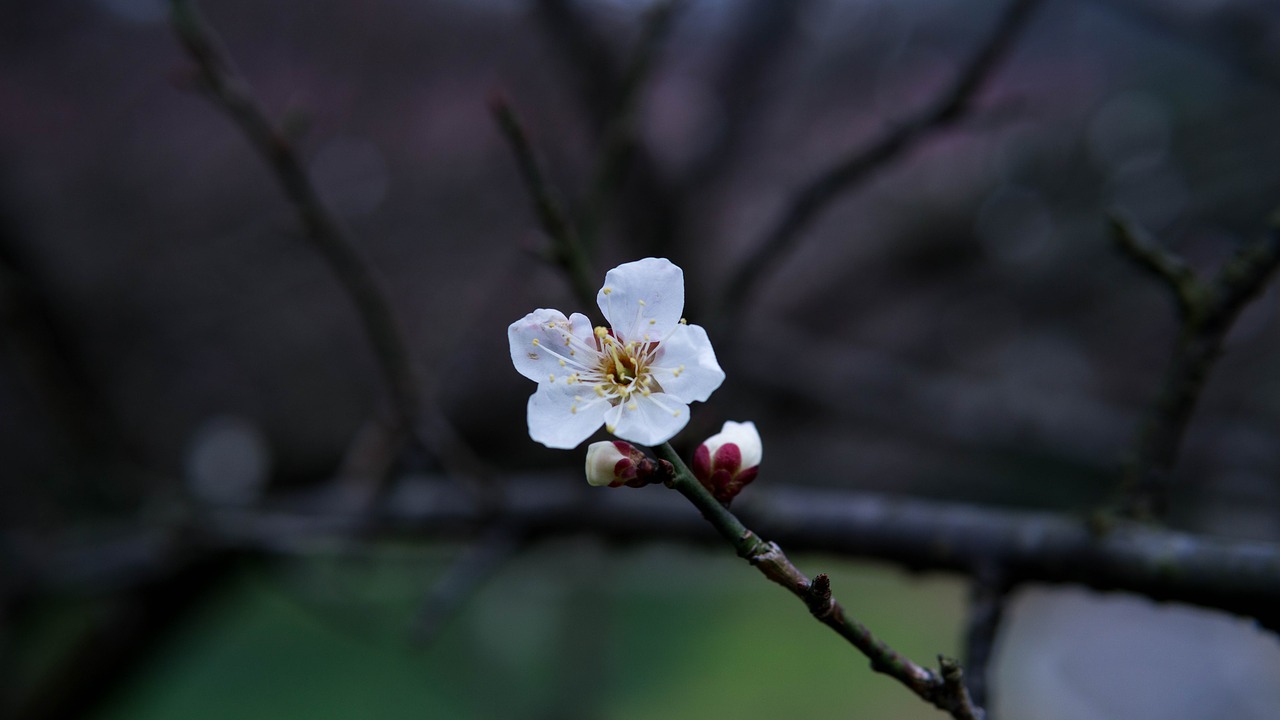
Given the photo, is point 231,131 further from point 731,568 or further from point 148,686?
point 731,568

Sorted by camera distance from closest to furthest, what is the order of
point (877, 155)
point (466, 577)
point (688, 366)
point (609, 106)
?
point (688, 366) < point (877, 155) < point (466, 577) < point (609, 106)

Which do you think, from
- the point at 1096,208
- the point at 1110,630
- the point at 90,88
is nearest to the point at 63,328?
the point at 90,88

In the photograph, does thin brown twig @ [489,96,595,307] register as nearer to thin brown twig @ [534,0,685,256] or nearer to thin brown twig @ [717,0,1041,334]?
thin brown twig @ [717,0,1041,334]

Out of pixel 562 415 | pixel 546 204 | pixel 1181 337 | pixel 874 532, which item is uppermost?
pixel 546 204

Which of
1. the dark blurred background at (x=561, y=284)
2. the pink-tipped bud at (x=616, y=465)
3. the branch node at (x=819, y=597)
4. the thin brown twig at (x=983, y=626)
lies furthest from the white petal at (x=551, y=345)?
the dark blurred background at (x=561, y=284)

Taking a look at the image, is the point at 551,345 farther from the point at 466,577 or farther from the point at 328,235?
the point at 466,577

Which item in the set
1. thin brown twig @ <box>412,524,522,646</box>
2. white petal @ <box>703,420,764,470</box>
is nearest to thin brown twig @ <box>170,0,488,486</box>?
thin brown twig @ <box>412,524,522,646</box>

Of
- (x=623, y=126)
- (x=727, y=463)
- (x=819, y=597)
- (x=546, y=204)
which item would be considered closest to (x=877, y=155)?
(x=623, y=126)
